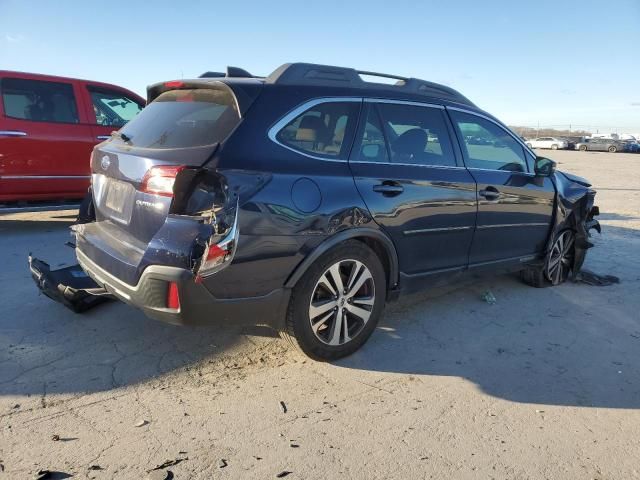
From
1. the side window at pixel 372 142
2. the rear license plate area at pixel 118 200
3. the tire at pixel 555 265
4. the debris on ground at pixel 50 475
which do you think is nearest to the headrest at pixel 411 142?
the side window at pixel 372 142

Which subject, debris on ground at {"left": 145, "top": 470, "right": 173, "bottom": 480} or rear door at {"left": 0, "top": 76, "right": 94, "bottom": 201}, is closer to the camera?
debris on ground at {"left": 145, "top": 470, "right": 173, "bottom": 480}

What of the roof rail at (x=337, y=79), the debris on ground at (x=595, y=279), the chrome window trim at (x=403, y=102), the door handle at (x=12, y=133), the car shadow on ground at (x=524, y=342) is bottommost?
the car shadow on ground at (x=524, y=342)

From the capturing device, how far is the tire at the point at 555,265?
5109 mm

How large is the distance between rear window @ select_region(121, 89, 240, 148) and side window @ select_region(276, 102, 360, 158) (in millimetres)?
345

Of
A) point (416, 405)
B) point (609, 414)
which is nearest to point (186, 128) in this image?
point (416, 405)

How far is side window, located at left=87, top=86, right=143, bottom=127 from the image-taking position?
7184 mm

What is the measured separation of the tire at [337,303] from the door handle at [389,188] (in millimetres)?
387

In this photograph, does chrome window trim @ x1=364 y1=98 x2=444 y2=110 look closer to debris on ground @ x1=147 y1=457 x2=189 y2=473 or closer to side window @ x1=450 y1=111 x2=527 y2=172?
side window @ x1=450 y1=111 x2=527 y2=172

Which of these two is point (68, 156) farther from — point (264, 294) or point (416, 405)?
point (416, 405)

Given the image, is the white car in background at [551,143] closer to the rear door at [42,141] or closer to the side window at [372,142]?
the rear door at [42,141]

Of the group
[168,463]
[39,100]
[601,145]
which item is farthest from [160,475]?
[601,145]

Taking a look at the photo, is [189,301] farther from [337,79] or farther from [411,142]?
[411,142]

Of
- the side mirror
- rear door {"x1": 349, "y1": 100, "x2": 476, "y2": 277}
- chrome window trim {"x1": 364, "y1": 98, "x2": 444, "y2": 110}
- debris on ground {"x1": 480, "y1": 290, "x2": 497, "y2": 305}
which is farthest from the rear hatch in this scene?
the side mirror

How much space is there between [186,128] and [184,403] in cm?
161
